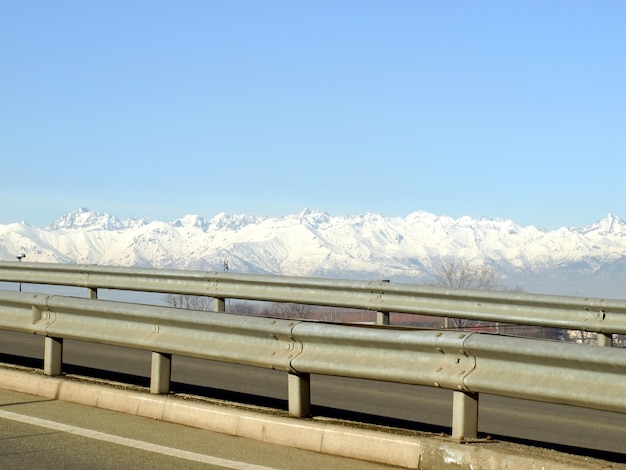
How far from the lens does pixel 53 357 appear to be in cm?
859

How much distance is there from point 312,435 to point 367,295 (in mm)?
6273

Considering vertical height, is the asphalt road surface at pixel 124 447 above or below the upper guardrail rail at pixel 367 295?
below

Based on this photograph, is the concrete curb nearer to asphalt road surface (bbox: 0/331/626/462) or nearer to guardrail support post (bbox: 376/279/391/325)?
asphalt road surface (bbox: 0/331/626/462)

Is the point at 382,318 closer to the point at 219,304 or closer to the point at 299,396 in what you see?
the point at 219,304

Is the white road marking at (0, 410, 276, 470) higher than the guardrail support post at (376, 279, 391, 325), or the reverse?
the guardrail support post at (376, 279, 391, 325)

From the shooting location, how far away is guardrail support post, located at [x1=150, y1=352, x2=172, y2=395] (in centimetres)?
767

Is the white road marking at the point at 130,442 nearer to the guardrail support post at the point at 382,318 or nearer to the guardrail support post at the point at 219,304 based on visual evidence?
the guardrail support post at the point at 382,318

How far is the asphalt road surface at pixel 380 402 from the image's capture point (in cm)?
748

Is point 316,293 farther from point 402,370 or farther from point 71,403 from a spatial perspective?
point 402,370

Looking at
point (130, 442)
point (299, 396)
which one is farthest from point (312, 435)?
point (130, 442)

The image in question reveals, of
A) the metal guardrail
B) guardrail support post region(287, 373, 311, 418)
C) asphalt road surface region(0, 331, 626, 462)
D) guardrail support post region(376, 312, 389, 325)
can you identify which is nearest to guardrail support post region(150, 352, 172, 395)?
the metal guardrail

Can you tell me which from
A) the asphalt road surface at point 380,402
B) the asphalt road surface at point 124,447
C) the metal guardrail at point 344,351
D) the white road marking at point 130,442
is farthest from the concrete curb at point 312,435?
the asphalt road surface at point 380,402

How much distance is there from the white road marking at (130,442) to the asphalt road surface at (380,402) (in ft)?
4.89

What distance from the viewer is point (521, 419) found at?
826cm
